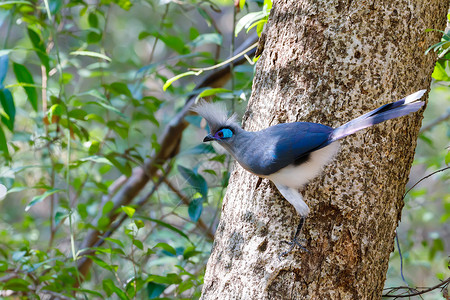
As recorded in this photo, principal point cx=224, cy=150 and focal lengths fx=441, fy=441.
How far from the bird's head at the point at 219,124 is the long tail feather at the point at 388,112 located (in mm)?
455

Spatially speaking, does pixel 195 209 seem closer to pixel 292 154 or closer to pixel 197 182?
pixel 197 182

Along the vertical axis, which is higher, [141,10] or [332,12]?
[141,10]

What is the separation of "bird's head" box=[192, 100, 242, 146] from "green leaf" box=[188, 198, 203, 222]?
806 mm

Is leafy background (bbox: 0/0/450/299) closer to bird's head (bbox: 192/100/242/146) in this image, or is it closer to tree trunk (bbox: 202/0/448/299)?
tree trunk (bbox: 202/0/448/299)

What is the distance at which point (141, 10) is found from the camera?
787cm

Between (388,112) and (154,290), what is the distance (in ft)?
5.21

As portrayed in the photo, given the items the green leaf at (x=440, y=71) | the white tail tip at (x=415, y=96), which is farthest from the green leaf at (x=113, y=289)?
the green leaf at (x=440, y=71)

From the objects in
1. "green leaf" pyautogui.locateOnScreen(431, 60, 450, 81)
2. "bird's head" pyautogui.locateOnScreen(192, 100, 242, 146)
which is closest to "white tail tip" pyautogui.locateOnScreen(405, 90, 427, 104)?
"bird's head" pyautogui.locateOnScreen(192, 100, 242, 146)

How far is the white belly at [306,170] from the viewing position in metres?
1.52

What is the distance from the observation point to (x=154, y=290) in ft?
7.70

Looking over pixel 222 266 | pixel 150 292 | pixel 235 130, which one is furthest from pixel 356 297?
pixel 150 292

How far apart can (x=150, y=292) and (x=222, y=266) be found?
0.89 meters

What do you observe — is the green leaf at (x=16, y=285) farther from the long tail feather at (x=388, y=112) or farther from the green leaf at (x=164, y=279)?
the long tail feather at (x=388, y=112)

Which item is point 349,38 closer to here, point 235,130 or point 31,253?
point 235,130
